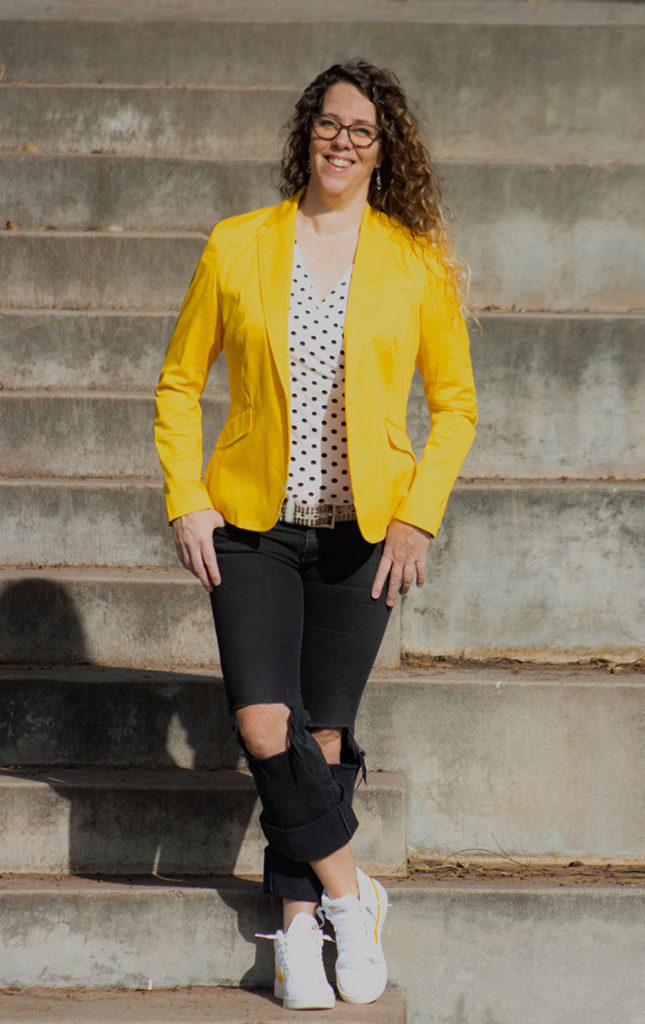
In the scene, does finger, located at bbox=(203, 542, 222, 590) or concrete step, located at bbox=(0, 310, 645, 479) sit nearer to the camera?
finger, located at bbox=(203, 542, 222, 590)

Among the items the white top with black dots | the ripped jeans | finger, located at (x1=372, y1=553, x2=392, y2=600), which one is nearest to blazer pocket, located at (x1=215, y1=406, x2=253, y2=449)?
the white top with black dots

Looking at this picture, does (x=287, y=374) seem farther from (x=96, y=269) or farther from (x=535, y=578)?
(x=96, y=269)

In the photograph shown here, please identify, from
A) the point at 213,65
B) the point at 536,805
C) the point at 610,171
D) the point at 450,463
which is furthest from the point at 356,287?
the point at 213,65

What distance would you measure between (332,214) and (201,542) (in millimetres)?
890

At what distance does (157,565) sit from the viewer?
14.7 ft

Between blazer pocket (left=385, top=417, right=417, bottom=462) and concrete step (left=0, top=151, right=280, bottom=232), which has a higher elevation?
concrete step (left=0, top=151, right=280, bottom=232)

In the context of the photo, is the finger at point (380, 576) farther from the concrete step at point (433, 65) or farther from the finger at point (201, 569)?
the concrete step at point (433, 65)

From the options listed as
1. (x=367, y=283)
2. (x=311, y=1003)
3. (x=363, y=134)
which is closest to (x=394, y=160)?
(x=363, y=134)

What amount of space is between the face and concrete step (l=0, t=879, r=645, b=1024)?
196 centimetres

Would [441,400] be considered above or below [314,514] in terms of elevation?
above

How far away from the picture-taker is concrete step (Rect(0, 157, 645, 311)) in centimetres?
534

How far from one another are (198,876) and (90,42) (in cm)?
436

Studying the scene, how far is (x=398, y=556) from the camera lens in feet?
10.1

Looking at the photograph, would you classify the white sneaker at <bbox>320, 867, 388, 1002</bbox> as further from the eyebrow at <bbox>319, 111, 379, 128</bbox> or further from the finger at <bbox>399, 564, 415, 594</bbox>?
the eyebrow at <bbox>319, 111, 379, 128</bbox>
